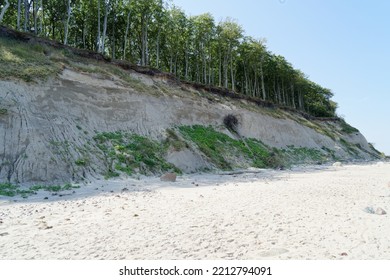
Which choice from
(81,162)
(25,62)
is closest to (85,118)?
(81,162)

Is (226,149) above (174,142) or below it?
below

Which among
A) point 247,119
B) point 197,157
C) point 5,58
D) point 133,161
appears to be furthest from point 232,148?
point 5,58

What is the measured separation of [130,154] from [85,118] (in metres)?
4.55

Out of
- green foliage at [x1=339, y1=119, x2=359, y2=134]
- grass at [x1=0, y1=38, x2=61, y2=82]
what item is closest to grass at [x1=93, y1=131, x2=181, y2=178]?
grass at [x1=0, y1=38, x2=61, y2=82]

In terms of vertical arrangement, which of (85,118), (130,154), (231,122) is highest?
(231,122)

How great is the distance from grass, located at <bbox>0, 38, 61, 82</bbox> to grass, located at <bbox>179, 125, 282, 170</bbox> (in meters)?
11.8

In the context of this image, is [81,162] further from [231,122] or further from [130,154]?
[231,122]

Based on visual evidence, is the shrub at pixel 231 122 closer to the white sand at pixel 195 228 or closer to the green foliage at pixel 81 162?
the green foliage at pixel 81 162

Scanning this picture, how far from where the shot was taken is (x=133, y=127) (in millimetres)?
22969

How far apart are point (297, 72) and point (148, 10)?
40.4 meters

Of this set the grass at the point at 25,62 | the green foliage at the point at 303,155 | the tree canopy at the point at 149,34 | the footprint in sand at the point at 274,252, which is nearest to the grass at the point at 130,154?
the grass at the point at 25,62

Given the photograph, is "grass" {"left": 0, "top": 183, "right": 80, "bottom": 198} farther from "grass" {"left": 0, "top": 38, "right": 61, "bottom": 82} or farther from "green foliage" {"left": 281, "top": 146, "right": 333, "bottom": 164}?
"green foliage" {"left": 281, "top": 146, "right": 333, "bottom": 164}

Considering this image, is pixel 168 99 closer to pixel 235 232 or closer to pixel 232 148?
pixel 232 148

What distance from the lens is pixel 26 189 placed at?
1191cm
